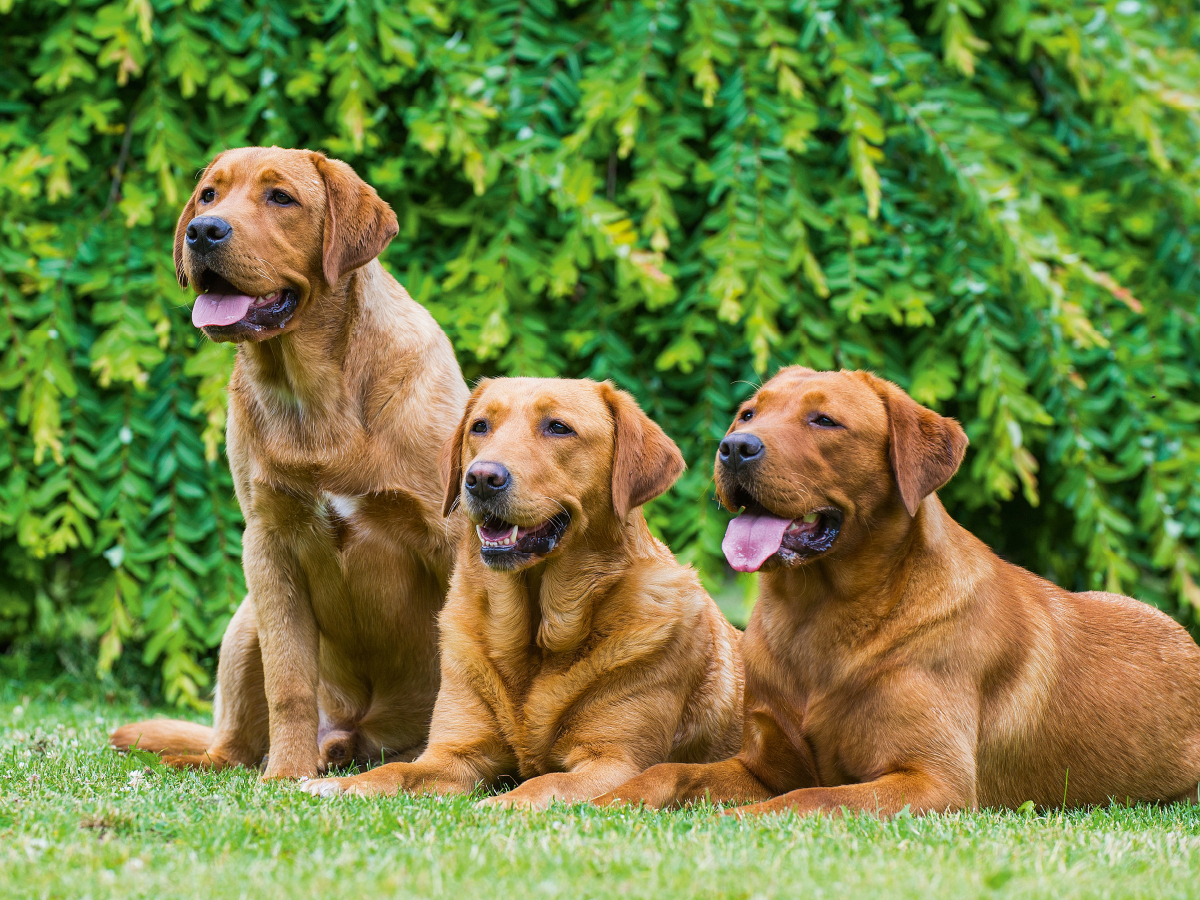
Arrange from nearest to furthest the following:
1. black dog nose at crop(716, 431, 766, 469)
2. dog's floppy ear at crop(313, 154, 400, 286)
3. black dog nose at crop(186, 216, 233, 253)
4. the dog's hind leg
→ black dog nose at crop(716, 431, 766, 469) < black dog nose at crop(186, 216, 233, 253) < dog's floppy ear at crop(313, 154, 400, 286) < the dog's hind leg

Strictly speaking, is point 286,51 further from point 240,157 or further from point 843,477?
point 843,477

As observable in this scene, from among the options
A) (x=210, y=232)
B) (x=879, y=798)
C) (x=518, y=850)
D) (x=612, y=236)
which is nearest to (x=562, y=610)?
(x=879, y=798)

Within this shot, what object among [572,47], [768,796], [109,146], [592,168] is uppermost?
[572,47]

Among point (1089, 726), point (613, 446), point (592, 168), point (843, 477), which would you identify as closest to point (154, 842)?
point (613, 446)

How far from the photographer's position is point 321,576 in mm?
4516

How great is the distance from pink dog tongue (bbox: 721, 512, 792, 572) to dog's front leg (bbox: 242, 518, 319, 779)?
63.7 inches

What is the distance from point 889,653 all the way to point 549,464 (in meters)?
1.29

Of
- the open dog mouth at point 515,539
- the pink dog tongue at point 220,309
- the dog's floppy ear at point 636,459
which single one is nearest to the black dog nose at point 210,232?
the pink dog tongue at point 220,309

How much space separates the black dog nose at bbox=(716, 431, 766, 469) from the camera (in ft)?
12.8

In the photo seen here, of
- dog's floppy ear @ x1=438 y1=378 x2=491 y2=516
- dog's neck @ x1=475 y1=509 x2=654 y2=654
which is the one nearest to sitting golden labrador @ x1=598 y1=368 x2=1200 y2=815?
dog's neck @ x1=475 y1=509 x2=654 y2=654

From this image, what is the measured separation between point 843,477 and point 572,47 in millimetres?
2972

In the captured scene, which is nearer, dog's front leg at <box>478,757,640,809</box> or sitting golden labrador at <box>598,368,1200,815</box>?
dog's front leg at <box>478,757,640,809</box>

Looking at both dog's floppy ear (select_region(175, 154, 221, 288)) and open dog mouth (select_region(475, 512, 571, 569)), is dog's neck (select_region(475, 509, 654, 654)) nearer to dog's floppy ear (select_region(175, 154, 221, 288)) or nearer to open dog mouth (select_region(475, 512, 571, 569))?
open dog mouth (select_region(475, 512, 571, 569))

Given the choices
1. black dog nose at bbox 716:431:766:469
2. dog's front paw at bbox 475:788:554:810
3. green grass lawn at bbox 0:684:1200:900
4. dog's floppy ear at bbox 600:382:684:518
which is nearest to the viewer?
green grass lawn at bbox 0:684:1200:900
